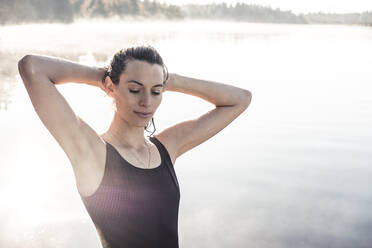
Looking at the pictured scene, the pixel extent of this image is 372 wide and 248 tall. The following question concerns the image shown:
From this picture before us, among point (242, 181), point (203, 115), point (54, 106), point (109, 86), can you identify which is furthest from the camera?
point (242, 181)

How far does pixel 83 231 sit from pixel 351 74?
22751mm

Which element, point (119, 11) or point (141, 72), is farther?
point (119, 11)

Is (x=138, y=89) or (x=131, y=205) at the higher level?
(x=138, y=89)

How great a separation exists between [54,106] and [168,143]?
0.78 metres

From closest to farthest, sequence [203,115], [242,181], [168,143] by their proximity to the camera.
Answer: [168,143], [203,115], [242,181]

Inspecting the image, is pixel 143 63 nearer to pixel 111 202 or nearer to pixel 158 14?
pixel 111 202

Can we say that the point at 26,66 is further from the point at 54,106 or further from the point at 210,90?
the point at 210,90

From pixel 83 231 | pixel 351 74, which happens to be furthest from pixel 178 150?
pixel 351 74

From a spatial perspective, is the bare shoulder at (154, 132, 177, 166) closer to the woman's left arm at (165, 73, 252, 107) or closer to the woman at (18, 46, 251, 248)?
the woman at (18, 46, 251, 248)

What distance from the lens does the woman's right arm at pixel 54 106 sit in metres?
2.19

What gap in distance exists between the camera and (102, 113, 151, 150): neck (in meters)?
2.48

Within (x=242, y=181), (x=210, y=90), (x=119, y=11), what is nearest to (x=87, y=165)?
(x=210, y=90)

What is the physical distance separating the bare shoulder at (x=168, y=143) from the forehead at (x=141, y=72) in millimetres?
453

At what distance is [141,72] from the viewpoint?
2373 mm
